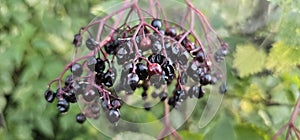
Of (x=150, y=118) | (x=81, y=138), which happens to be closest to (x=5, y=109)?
(x=81, y=138)

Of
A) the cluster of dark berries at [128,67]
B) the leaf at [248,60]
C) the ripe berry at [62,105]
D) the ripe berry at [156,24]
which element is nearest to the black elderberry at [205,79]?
the cluster of dark berries at [128,67]

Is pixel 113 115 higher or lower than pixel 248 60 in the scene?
lower

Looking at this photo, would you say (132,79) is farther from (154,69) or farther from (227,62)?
(227,62)

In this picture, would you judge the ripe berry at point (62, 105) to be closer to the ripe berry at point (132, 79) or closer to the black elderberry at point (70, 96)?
the black elderberry at point (70, 96)

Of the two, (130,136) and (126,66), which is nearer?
(126,66)

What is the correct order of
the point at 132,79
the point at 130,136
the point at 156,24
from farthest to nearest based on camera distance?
1. the point at 130,136
2. the point at 156,24
3. the point at 132,79

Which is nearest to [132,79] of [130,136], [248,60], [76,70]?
[76,70]

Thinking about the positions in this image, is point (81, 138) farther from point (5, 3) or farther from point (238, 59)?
point (238, 59)

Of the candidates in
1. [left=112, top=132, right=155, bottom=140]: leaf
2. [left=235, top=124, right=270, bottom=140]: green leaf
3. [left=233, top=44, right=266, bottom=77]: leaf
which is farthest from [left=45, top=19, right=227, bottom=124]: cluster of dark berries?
[left=233, top=44, right=266, bottom=77]: leaf
